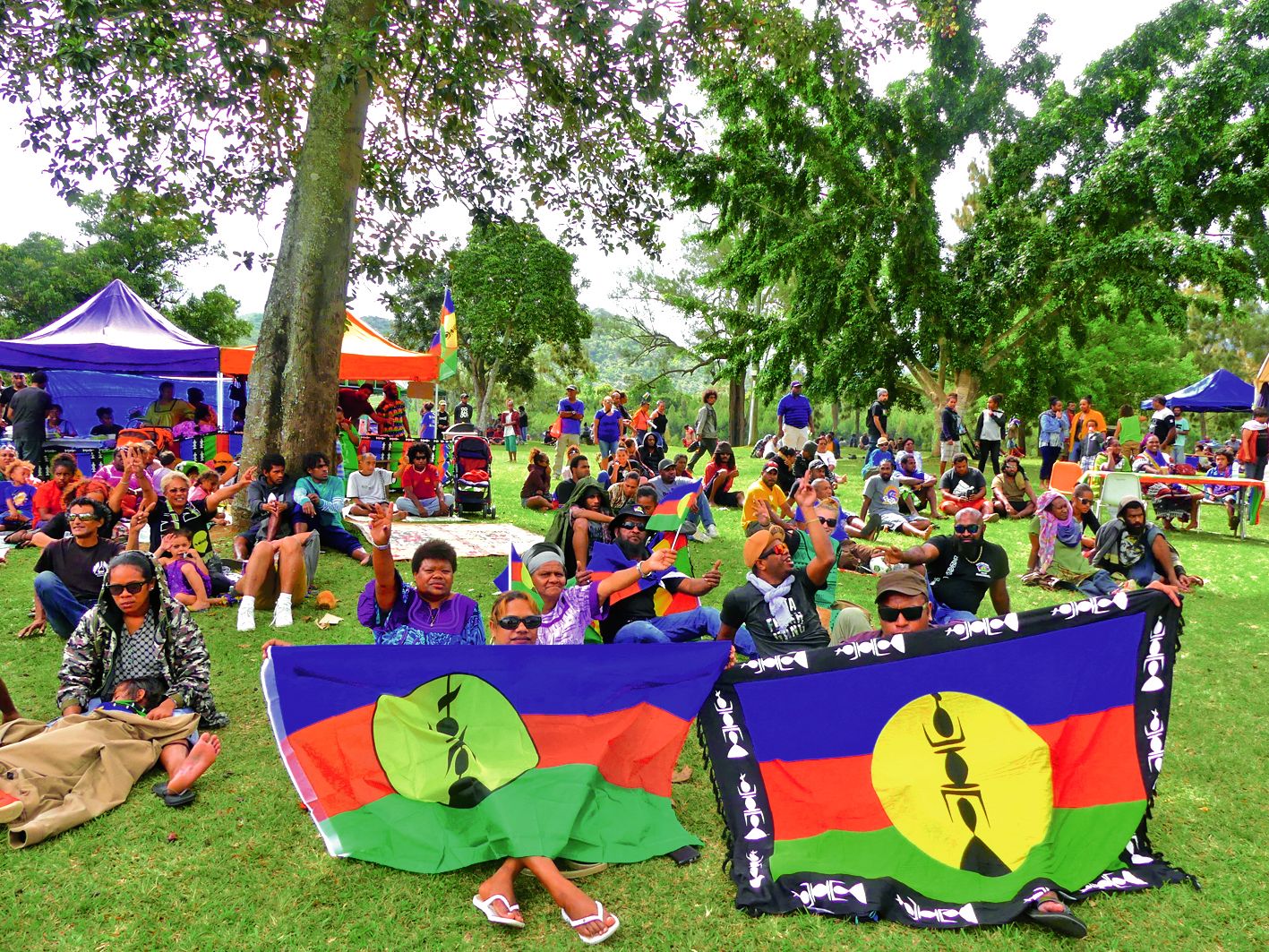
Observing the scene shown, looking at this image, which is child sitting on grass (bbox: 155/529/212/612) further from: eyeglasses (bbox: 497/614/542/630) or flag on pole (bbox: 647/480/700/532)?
flag on pole (bbox: 647/480/700/532)

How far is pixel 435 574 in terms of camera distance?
473 centimetres

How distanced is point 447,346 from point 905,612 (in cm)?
1248

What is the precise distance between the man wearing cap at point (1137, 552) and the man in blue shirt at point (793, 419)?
25.6 ft

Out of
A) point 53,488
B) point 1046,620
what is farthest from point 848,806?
point 53,488

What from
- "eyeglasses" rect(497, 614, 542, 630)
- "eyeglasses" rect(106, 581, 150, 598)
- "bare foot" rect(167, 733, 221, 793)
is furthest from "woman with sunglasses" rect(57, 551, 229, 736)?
"eyeglasses" rect(497, 614, 542, 630)

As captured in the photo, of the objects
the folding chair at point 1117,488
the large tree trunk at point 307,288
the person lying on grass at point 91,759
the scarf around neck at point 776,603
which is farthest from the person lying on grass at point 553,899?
the folding chair at point 1117,488

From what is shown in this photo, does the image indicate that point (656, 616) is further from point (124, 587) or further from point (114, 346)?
point (114, 346)

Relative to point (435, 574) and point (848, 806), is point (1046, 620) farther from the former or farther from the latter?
point (435, 574)

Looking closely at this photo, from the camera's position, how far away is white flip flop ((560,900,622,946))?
324cm

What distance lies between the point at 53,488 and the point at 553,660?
707 centimetres

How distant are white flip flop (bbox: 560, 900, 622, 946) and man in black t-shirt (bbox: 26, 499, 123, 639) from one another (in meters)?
4.37

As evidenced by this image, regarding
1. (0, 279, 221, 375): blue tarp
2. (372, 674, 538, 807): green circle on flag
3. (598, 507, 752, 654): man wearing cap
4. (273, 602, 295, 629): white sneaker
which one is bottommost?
(273, 602, 295, 629): white sneaker

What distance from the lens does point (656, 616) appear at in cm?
601

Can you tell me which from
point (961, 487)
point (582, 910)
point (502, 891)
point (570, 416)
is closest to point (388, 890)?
point (502, 891)
